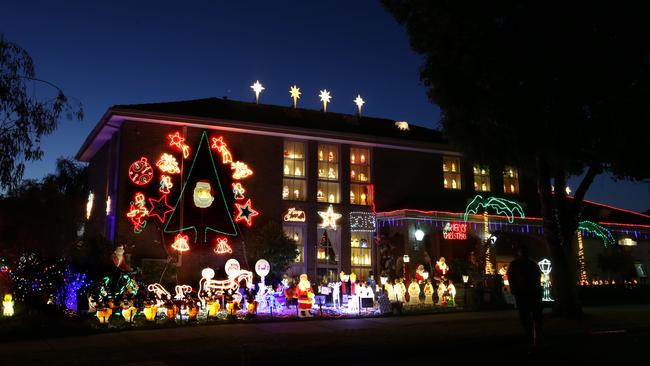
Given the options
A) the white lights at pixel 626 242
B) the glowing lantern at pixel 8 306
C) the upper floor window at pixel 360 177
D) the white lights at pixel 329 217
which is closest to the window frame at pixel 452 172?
the upper floor window at pixel 360 177

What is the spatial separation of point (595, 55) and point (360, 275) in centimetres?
1258

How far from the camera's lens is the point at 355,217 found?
22750mm

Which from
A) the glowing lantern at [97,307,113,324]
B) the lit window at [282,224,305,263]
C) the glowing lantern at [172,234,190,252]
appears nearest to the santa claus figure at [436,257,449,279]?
the lit window at [282,224,305,263]

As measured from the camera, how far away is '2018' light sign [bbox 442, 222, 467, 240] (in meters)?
22.5

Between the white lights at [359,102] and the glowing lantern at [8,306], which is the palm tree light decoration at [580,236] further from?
the glowing lantern at [8,306]

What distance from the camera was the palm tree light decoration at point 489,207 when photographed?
22.8m

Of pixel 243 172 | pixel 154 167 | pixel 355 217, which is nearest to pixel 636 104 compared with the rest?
pixel 355 217

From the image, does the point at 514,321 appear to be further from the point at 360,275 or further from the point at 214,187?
the point at 214,187

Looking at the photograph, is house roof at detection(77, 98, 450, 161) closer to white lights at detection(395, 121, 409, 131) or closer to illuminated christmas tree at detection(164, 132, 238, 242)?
white lights at detection(395, 121, 409, 131)

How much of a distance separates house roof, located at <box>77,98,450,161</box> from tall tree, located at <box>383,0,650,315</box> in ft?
26.7

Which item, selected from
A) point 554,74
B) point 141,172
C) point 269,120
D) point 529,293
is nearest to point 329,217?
point 269,120

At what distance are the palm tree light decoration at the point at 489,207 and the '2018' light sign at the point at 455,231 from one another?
413 mm

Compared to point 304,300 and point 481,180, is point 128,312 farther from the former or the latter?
point 481,180

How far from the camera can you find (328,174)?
23234mm
